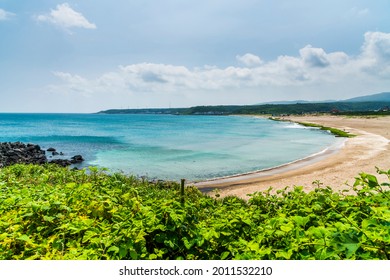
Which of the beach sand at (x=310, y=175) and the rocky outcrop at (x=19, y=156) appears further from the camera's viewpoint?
the rocky outcrop at (x=19, y=156)

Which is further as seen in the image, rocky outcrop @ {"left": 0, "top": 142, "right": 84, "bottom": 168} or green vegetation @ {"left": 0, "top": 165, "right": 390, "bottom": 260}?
rocky outcrop @ {"left": 0, "top": 142, "right": 84, "bottom": 168}

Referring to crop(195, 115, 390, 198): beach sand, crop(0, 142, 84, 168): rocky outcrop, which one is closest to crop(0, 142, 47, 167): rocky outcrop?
crop(0, 142, 84, 168): rocky outcrop

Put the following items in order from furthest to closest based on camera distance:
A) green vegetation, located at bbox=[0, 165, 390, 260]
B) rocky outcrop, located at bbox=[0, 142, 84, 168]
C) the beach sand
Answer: rocky outcrop, located at bbox=[0, 142, 84, 168] < the beach sand < green vegetation, located at bbox=[0, 165, 390, 260]

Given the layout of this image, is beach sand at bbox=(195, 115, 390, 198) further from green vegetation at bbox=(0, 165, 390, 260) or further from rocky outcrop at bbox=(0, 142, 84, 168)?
rocky outcrop at bbox=(0, 142, 84, 168)

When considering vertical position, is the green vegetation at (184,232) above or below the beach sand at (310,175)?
above

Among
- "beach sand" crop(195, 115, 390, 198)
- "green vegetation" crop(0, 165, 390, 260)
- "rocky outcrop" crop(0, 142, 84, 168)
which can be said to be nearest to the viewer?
"green vegetation" crop(0, 165, 390, 260)

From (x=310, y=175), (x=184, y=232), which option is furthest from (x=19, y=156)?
(x=184, y=232)

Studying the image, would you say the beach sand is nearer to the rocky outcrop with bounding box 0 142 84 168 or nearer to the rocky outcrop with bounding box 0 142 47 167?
the rocky outcrop with bounding box 0 142 84 168

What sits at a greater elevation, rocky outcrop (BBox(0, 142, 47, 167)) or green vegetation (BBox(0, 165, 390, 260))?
green vegetation (BBox(0, 165, 390, 260))

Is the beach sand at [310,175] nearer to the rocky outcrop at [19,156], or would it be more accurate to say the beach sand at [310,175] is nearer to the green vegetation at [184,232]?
the green vegetation at [184,232]

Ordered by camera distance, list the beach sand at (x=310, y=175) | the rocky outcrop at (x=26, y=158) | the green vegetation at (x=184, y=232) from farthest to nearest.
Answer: the rocky outcrop at (x=26, y=158) → the beach sand at (x=310, y=175) → the green vegetation at (x=184, y=232)

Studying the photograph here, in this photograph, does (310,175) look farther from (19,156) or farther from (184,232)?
(19,156)

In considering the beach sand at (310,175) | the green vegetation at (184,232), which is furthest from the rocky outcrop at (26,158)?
the green vegetation at (184,232)
